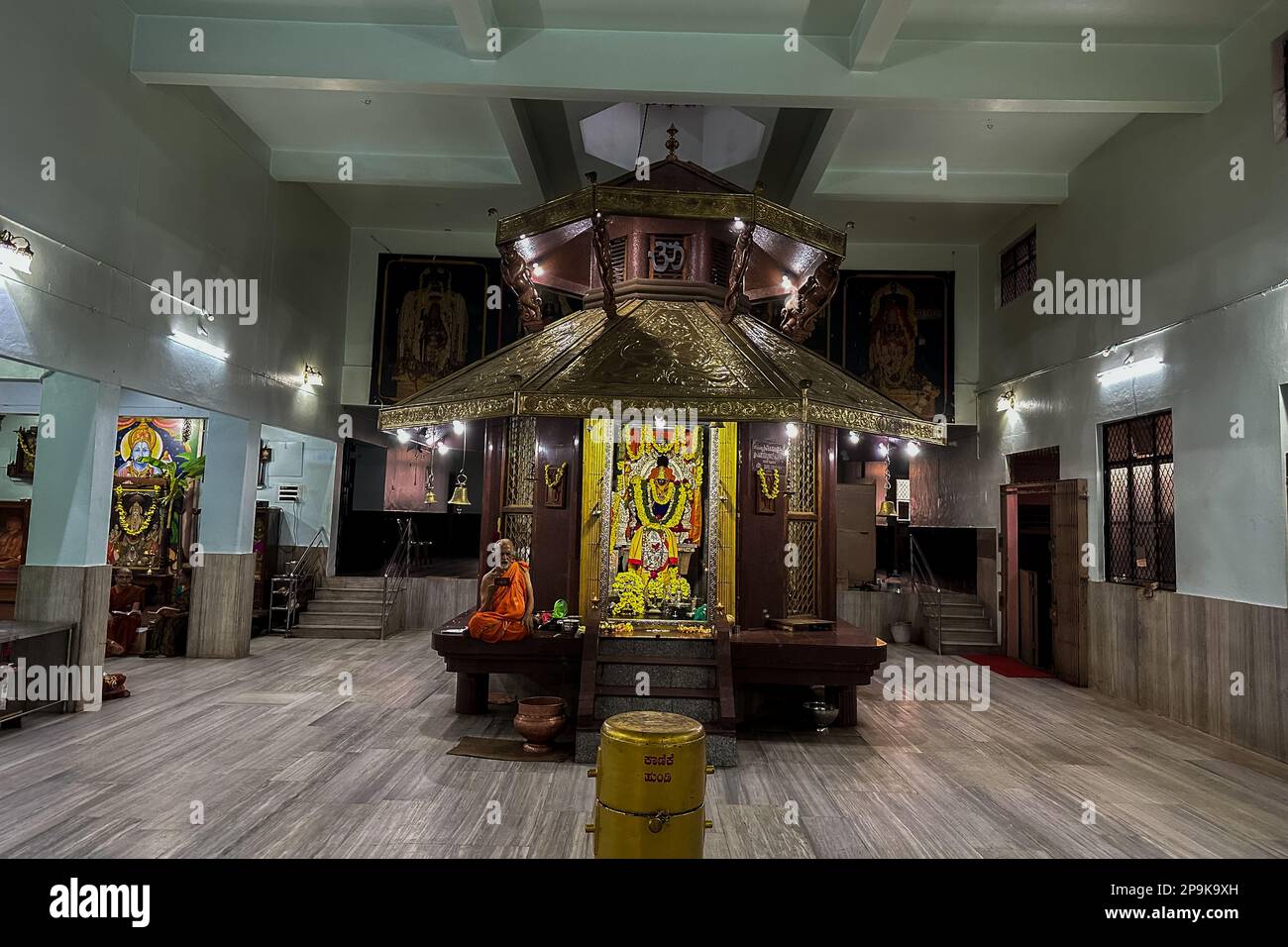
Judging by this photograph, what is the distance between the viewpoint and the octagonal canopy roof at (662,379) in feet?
19.6

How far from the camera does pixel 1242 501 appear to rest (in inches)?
235

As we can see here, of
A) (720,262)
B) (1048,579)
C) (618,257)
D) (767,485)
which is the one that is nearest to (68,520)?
(618,257)

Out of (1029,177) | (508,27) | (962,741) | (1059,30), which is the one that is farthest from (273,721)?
(1029,177)

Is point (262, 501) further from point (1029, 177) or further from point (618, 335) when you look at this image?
point (1029, 177)

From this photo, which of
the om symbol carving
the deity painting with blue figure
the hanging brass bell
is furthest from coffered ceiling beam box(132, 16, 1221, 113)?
the deity painting with blue figure

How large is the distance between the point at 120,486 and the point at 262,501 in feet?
6.69

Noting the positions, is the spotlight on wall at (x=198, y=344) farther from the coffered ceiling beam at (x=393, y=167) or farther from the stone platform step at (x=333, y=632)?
the stone platform step at (x=333, y=632)

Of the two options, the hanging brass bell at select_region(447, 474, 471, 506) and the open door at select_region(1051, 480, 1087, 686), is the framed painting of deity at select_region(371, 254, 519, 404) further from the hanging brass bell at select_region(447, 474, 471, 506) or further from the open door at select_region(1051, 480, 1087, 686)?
the open door at select_region(1051, 480, 1087, 686)

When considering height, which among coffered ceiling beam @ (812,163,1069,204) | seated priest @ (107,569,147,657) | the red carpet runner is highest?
coffered ceiling beam @ (812,163,1069,204)

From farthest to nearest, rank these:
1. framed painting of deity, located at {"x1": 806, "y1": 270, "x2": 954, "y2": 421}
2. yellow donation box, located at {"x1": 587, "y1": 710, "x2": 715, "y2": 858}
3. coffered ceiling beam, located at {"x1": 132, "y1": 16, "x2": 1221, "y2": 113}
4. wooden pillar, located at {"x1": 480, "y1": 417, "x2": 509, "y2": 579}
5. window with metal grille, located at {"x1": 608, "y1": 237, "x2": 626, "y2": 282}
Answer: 1. framed painting of deity, located at {"x1": 806, "y1": 270, "x2": 954, "y2": 421}
2. window with metal grille, located at {"x1": 608, "y1": 237, "x2": 626, "y2": 282}
3. wooden pillar, located at {"x1": 480, "y1": 417, "x2": 509, "y2": 579}
4. coffered ceiling beam, located at {"x1": 132, "y1": 16, "x2": 1221, "y2": 113}
5. yellow donation box, located at {"x1": 587, "y1": 710, "x2": 715, "y2": 858}

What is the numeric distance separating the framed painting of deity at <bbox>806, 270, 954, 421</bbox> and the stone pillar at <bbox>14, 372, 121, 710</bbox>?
934 cm

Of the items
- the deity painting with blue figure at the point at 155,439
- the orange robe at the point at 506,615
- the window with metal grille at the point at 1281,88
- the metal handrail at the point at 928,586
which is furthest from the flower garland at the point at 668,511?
the deity painting with blue figure at the point at 155,439

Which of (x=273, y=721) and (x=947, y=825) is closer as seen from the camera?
(x=947, y=825)

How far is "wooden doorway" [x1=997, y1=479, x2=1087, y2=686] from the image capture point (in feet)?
27.0
